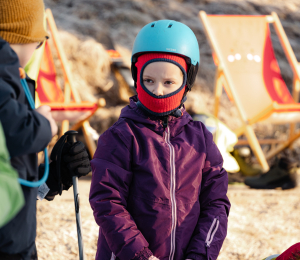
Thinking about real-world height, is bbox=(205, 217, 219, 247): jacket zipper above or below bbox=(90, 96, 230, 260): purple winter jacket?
below

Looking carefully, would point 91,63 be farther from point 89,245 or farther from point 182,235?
point 182,235

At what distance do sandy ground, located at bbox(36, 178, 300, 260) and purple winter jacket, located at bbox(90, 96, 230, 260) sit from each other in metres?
0.96

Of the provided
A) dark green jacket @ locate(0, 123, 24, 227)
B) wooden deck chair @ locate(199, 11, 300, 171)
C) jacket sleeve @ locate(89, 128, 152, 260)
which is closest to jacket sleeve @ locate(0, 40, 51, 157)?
dark green jacket @ locate(0, 123, 24, 227)

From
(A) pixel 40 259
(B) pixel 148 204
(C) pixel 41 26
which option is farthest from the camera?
(A) pixel 40 259

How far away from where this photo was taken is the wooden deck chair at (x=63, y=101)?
3691 mm

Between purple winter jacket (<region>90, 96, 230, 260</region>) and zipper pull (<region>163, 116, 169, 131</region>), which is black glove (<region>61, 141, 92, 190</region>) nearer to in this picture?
purple winter jacket (<region>90, 96, 230, 260</region>)

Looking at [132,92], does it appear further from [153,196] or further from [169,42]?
[153,196]

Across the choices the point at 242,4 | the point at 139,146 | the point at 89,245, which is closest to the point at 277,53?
the point at 242,4

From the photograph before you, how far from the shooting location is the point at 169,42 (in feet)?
A: 4.47

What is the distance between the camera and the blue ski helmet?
1.36 meters

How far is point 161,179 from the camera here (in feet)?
4.00

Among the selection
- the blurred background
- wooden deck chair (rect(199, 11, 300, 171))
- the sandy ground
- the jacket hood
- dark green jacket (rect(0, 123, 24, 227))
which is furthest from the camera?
wooden deck chair (rect(199, 11, 300, 171))

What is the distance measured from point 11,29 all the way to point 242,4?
297 inches

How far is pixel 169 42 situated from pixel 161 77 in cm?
15
